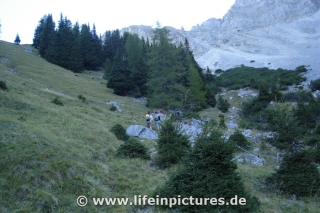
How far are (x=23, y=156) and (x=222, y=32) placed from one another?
142 metres

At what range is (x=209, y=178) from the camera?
653 cm

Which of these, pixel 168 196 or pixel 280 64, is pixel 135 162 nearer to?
pixel 168 196

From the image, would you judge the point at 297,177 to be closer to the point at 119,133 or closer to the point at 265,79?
the point at 119,133

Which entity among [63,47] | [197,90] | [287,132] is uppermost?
[63,47]

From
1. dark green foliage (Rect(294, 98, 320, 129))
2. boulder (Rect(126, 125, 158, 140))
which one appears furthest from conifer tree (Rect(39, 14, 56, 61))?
dark green foliage (Rect(294, 98, 320, 129))

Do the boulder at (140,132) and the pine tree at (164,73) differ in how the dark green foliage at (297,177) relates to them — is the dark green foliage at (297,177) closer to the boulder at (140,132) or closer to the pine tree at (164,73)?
the boulder at (140,132)

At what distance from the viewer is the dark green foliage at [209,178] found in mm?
6324

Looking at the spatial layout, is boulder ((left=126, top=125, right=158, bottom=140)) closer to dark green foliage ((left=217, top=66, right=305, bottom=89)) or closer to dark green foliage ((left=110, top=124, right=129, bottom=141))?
dark green foliage ((left=110, top=124, right=129, bottom=141))

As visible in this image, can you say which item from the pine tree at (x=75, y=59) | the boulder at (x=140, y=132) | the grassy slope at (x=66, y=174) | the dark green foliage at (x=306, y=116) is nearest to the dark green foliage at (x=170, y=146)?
the grassy slope at (x=66, y=174)

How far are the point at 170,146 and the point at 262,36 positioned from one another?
387 ft

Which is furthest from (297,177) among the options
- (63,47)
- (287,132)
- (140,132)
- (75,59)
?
(63,47)

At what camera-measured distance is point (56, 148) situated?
9.59m

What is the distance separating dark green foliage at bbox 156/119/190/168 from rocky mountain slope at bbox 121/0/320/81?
56017mm

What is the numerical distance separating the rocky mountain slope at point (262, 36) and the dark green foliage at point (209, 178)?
6023 cm
